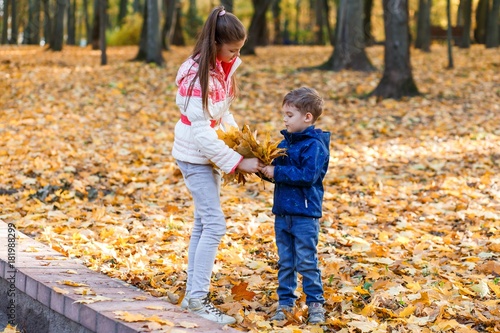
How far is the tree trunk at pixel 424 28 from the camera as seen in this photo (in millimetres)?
23469

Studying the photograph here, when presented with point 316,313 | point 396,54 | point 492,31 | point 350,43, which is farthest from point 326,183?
point 492,31

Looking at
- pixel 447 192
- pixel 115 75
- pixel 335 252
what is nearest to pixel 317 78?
pixel 115 75

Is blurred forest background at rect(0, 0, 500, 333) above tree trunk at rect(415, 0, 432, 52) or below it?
below

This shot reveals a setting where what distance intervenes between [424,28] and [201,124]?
71.9 ft

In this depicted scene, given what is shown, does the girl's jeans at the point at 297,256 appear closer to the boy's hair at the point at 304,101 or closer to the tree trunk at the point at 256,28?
the boy's hair at the point at 304,101

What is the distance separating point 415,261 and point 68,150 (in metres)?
5.46

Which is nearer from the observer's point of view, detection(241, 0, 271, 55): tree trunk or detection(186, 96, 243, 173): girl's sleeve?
detection(186, 96, 243, 173): girl's sleeve

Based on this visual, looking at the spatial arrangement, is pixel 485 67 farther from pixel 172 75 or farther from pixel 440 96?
pixel 172 75

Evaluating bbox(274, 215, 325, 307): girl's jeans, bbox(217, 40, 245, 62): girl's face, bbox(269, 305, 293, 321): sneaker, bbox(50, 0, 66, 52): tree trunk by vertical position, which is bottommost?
bbox(269, 305, 293, 321): sneaker

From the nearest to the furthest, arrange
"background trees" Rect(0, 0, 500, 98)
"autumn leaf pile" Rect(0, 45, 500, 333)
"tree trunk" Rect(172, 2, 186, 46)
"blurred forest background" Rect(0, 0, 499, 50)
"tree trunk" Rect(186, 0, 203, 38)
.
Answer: "autumn leaf pile" Rect(0, 45, 500, 333)
"background trees" Rect(0, 0, 500, 98)
"blurred forest background" Rect(0, 0, 499, 50)
"tree trunk" Rect(172, 2, 186, 46)
"tree trunk" Rect(186, 0, 203, 38)

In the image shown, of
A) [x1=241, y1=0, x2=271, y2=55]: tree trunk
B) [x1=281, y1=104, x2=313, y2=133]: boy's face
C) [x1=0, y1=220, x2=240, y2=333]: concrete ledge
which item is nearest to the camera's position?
[x1=0, y1=220, x2=240, y2=333]: concrete ledge

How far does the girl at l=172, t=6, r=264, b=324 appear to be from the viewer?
13.2ft

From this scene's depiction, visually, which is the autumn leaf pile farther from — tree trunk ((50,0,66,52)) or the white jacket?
tree trunk ((50,0,66,52))

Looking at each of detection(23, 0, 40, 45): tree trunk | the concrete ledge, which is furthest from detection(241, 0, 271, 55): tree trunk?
the concrete ledge
